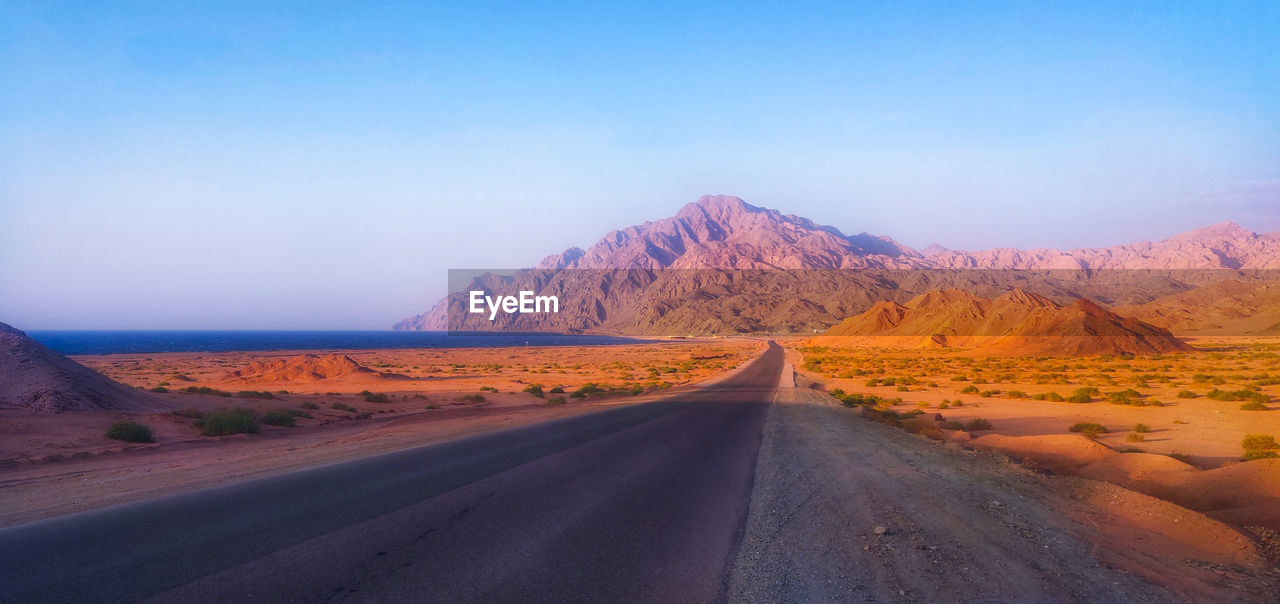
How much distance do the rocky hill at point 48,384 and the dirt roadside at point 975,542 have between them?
66.8 ft

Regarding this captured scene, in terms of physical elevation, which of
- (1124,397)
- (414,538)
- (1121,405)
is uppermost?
(414,538)

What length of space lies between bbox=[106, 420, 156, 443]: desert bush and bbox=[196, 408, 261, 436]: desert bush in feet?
6.61

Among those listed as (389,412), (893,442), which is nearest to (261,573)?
(893,442)

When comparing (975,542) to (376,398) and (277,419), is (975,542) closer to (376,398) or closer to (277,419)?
(277,419)

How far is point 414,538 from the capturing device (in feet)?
23.2

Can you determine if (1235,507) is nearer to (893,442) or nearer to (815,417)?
(893,442)

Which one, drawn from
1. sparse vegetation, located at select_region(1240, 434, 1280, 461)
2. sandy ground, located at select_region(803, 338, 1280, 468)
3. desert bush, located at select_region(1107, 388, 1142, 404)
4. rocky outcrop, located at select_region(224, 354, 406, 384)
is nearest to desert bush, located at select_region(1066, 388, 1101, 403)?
sandy ground, located at select_region(803, 338, 1280, 468)

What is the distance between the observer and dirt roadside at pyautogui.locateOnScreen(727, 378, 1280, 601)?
230 inches

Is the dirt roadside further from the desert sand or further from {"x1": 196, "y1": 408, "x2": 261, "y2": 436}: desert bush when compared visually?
{"x1": 196, "y1": 408, "x2": 261, "y2": 436}: desert bush

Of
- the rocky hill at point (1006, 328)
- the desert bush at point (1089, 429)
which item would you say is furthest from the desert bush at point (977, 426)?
the rocky hill at point (1006, 328)

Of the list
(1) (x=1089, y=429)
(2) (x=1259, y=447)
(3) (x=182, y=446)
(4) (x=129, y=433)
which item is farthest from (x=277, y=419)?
(2) (x=1259, y=447)

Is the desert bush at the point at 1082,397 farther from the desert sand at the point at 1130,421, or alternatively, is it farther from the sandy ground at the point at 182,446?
the sandy ground at the point at 182,446

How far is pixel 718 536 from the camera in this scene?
759 centimetres

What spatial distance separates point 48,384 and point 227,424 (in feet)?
18.4
